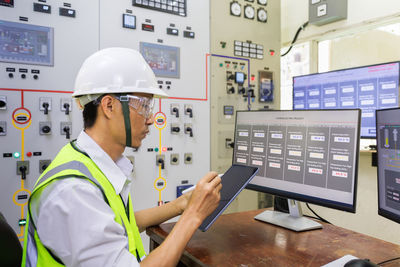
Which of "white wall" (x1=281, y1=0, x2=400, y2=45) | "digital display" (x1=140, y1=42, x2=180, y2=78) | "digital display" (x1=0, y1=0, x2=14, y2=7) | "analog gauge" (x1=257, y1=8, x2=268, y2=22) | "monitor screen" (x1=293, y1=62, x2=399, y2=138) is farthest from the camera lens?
"analog gauge" (x1=257, y1=8, x2=268, y2=22)

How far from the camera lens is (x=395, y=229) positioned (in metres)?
2.64

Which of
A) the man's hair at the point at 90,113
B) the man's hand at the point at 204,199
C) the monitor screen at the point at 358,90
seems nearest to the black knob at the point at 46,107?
the man's hair at the point at 90,113

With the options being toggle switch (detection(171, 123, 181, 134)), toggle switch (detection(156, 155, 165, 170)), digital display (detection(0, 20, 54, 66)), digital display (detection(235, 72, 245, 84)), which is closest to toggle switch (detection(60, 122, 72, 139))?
digital display (detection(0, 20, 54, 66))

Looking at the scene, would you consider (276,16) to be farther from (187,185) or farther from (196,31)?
(187,185)

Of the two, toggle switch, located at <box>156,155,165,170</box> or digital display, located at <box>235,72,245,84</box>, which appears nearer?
toggle switch, located at <box>156,155,165,170</box>

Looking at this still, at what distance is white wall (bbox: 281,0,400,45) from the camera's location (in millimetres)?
2857

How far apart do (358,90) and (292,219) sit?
67.1 inches

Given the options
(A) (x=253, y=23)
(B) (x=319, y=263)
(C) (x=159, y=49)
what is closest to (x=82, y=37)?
(C) (x=159, y=49)

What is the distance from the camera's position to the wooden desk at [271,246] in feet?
3.57

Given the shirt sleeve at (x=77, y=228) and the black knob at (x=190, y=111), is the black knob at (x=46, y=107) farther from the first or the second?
the shirt sleeve at (x=77, y=228)

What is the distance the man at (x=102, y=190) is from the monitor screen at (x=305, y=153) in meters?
0.46

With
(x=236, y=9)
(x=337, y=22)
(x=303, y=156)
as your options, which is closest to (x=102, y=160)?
(x=303, y=156)

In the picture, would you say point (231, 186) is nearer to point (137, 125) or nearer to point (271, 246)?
point (271, 246)

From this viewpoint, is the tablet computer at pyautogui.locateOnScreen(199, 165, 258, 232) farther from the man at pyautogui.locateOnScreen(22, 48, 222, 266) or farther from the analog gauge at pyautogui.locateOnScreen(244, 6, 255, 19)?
the analog gauge at pyautogui.locateOnScreen(244, 6, 255, 19)
